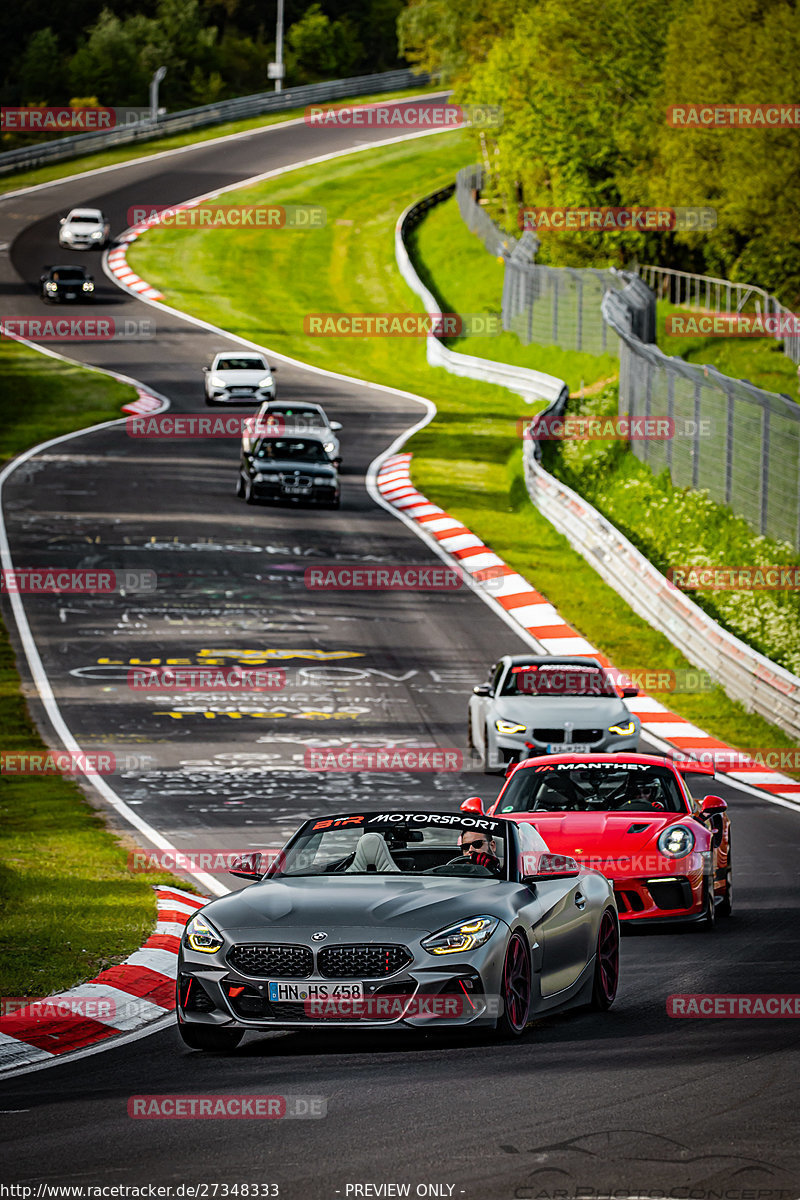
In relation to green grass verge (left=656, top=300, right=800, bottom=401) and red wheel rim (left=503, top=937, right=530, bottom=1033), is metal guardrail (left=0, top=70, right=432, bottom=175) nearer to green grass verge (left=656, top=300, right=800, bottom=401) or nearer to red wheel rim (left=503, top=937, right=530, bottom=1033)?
green grass verge (left=656, top=300, right=800, bottom=401)

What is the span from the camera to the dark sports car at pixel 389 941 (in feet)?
29.7

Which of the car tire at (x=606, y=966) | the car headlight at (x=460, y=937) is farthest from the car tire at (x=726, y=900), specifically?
the car headlight at (x=460, y=937)

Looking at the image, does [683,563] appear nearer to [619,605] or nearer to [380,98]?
[619,605]

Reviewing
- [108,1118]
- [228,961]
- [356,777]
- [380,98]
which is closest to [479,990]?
[228,961]

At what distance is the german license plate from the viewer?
A: 29.7 ft

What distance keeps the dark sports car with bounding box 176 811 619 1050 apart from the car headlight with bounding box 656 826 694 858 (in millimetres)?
3170

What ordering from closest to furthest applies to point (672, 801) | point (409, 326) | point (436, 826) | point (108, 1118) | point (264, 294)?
1. point (108, 1118)
2. point (436, 826)
3. point (672, 801)
4. point (409, 326)
5. point (264, 294)

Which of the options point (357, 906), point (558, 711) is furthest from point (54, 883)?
point (558, 711)

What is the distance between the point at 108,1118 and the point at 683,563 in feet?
84.1

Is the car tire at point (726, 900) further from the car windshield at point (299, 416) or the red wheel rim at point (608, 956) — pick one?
the car windshield at point (299, 416)

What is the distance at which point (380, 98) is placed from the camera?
110188 millimetres

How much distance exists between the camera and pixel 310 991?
29.7 feet

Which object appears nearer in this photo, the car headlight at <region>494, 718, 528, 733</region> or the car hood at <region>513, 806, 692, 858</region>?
the car hood at <region>513, 806, 692, 858</region>

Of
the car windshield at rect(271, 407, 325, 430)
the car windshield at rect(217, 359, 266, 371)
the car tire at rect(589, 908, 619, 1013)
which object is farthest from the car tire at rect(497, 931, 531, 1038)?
the car windshield at rect(217, 359, 266, 371)
